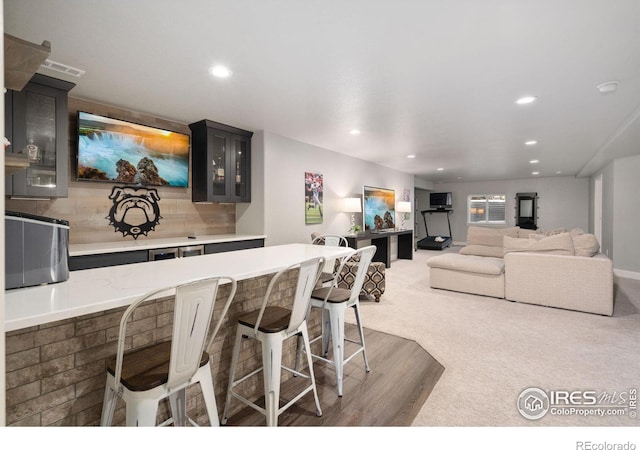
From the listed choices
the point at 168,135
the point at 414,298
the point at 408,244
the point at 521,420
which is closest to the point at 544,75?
the point at 521,420

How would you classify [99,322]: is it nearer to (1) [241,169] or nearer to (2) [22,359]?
(2) [22,359]

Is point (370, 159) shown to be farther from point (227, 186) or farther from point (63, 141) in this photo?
point (63, 141)

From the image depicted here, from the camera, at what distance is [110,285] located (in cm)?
136

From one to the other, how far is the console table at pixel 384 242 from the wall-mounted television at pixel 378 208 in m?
0.31

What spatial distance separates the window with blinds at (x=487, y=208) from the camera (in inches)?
451

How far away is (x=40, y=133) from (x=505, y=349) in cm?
449

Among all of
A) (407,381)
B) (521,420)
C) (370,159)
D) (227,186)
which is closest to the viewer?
(521,420)

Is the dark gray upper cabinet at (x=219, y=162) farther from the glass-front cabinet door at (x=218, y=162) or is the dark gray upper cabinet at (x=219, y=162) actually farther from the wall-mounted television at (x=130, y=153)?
the wall-mounted television at (x=130, y=153)

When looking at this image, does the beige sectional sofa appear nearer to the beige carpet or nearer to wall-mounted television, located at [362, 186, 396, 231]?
the beige carpet

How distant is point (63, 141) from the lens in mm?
2873

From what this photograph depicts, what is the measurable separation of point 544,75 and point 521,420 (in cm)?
264

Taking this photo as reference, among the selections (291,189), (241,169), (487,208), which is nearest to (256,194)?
(241,169)

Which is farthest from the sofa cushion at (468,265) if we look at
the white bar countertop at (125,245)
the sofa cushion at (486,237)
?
the white bar countertop at (125,245)

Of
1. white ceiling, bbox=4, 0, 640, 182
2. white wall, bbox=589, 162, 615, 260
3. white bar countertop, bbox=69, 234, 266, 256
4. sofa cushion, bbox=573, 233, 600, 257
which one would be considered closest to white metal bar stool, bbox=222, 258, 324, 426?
white ceiling, bbox=4, 0, 640, 182
